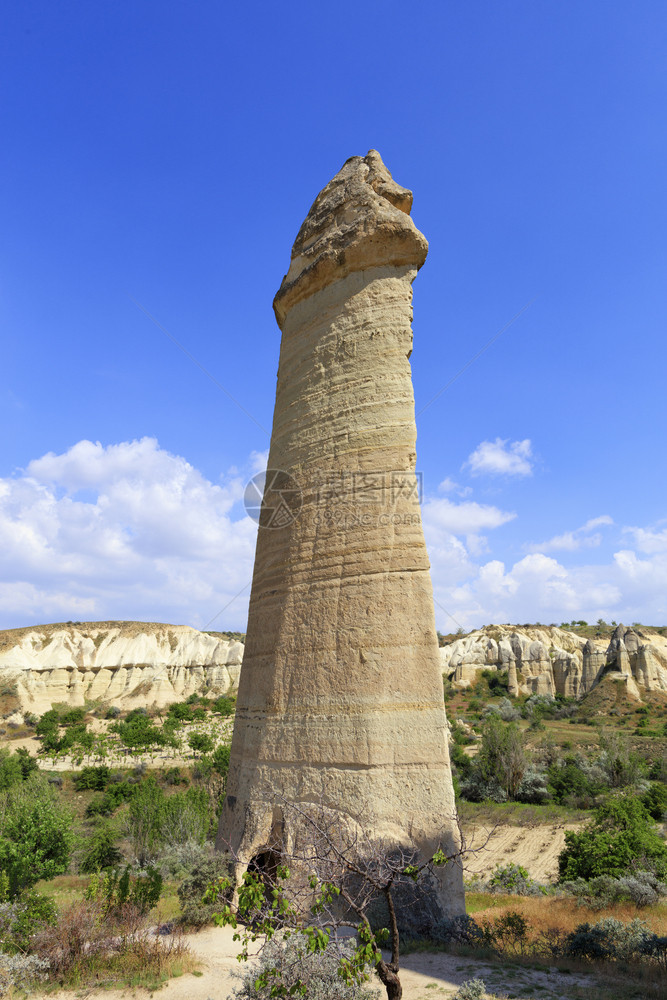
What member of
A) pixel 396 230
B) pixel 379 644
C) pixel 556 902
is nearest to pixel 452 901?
pixel 379 644

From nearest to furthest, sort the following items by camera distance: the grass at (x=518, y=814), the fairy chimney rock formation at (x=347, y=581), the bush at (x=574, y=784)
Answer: the fairy chimney rock formation at (x=347, y=581) < the grass at (x=518, y=814) < the bush at (x=574, y=784)

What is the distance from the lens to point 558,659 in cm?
5041

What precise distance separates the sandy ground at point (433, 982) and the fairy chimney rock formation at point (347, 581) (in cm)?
75

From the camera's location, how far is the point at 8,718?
4162 centimetres

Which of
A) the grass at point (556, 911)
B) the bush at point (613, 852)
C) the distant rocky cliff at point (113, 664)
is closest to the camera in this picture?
the grass at point (556, 911)

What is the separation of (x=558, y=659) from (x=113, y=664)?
38.0 metres

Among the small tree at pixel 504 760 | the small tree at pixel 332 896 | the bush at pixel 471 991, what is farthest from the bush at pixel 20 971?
the small tree at pixel 504 760

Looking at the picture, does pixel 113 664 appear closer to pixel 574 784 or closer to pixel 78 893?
pixel 78 893

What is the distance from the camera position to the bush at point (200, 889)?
8.66m

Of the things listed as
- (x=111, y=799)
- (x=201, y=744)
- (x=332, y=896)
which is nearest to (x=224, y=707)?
(x=201, y=744)

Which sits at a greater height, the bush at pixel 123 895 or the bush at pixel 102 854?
the bush at pixel 123 895

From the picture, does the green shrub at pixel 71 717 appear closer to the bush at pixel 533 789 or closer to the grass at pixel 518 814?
the grass at pixel 518 814

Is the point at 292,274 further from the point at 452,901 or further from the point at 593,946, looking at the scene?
the point at 593,946

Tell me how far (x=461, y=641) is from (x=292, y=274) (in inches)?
2024
